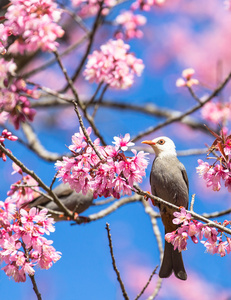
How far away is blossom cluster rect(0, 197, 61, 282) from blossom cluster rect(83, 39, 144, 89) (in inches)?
96.0

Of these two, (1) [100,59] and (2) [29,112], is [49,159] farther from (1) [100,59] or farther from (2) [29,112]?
(2) [29,112]

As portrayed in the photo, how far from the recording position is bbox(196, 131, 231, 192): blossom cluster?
8.29 feet

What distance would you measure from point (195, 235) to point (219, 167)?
42 cm

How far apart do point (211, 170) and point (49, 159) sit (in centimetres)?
328

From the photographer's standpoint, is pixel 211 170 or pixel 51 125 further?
pixel 51 125

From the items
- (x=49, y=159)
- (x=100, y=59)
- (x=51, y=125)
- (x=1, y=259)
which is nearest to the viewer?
(x=1, y=259)

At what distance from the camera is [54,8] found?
144 inches

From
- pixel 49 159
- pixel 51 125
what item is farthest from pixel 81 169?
pixel 51 125

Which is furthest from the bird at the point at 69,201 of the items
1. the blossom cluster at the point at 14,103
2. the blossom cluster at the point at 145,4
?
the blossom cluster at the point at 145,4

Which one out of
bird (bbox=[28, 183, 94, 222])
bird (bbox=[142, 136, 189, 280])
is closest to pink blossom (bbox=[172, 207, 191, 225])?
bird (bbox=[142, 136, 189, 280])

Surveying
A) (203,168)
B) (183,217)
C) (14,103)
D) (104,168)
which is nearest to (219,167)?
(203,168)

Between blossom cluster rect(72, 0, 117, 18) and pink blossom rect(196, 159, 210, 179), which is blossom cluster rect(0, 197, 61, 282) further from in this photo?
blossom cluster rect(72, 0, 117, 18)

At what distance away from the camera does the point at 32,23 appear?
3537 millimetres

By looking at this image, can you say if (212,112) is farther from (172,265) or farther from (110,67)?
(172,265)
